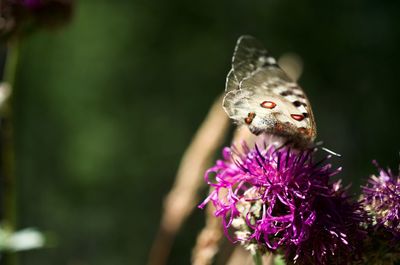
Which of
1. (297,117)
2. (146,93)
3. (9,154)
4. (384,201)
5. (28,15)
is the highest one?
(28,15)

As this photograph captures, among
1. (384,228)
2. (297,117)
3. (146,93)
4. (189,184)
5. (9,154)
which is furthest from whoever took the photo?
(146,93)

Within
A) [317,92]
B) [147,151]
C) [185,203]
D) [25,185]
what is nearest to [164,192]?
[147,151]

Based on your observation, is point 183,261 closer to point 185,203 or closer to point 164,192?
point 164,192

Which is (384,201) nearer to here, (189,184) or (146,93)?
(189,184)

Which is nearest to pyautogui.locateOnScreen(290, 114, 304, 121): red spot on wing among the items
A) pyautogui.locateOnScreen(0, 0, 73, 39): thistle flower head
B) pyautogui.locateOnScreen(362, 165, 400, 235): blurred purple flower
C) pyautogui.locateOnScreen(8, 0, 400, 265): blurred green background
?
pyautogui.locateOnScreen(362, 165, 400, 235): blurred purple flower

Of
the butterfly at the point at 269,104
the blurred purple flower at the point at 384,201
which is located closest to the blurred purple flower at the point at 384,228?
the blurred purple flower at the point at 384,201

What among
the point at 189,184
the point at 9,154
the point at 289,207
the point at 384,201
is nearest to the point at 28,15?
the point at 9,154
